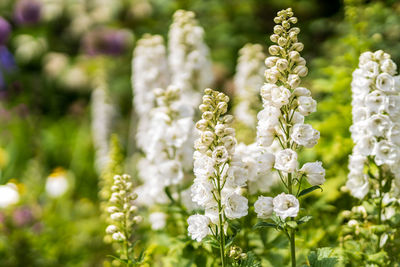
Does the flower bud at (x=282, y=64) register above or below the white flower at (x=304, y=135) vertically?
above

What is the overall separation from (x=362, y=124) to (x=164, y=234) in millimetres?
1398

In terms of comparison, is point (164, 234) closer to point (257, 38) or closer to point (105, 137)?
point (105, 137)

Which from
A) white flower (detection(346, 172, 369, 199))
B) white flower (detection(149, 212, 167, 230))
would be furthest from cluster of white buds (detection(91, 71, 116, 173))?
white flower (detection(346, 172, 369, 199))

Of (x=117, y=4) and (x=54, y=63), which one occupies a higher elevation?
(x=117, y=4)

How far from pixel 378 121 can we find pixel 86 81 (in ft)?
20.1

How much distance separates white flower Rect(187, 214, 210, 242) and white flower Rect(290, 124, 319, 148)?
0.50 meters

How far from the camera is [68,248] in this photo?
412 centimetres

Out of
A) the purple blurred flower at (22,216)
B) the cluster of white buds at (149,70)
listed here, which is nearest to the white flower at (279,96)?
the cluster of white buds at (149,70)

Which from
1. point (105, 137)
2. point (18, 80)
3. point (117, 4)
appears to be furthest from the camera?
point (18, 80)

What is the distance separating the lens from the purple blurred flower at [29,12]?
284 inches

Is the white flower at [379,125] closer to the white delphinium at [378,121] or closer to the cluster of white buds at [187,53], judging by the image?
the white delphinium at [378,121]

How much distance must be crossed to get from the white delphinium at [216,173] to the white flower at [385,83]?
30.2 inches

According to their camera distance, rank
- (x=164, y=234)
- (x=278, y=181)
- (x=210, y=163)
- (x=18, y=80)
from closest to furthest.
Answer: (x=210, y=163) → (x=164, y=234) → (x=278, y=181) → (x=18, y=80)

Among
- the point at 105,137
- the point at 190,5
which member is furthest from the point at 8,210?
the point at 190,5
